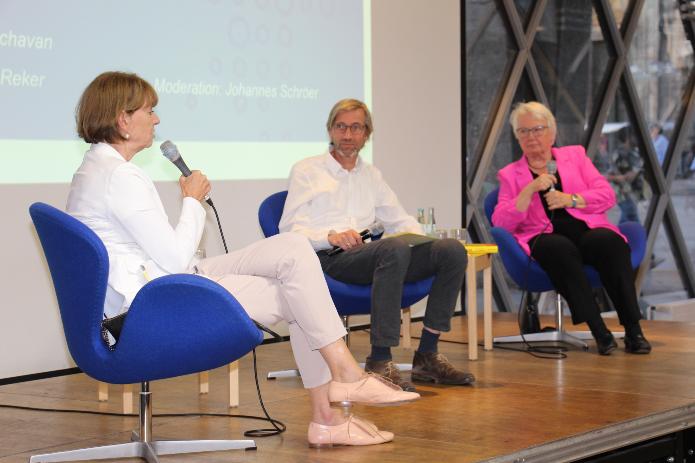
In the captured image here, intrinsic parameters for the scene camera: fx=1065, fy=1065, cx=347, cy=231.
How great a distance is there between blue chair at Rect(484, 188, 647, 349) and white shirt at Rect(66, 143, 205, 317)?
8.15 ft

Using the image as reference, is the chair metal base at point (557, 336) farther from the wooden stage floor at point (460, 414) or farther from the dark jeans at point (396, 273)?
the dark jeans at point (396, 273)

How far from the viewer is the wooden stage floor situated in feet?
10.5

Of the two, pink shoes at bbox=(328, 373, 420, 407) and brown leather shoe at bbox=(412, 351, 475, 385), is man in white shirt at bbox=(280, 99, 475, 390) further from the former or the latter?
pink shoes at bbox=(328, 373, 420, 407)

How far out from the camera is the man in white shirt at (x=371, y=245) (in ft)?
13.3

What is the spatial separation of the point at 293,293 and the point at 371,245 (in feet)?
3.69

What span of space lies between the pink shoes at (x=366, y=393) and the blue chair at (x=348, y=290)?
1.05 metres

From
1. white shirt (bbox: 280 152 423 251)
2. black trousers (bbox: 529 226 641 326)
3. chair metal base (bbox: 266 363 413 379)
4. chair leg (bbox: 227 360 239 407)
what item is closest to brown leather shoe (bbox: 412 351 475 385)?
chair metal base (bbox: 266 363 413 379)

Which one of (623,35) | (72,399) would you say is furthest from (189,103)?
(623,35)

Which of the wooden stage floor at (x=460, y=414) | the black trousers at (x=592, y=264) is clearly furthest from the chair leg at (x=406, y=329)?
the black trousers at (x=592, y=264)

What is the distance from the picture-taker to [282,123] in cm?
569

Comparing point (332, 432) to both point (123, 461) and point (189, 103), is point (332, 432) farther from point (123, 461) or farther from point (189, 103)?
point (189, 103)

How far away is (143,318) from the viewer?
9.39 ft

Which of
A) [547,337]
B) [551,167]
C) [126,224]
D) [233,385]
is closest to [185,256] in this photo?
[126,224]

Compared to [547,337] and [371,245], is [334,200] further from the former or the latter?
[547,337]
